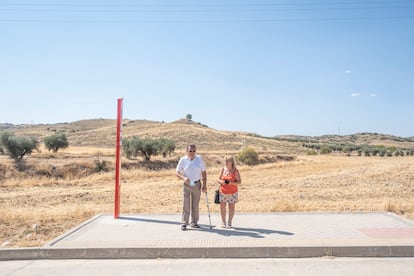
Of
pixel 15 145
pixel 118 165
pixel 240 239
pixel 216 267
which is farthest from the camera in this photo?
pixel 15 145

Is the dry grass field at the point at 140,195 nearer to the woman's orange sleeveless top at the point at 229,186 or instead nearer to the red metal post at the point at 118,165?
the woman's orange sleeveless top at the point at 229,186

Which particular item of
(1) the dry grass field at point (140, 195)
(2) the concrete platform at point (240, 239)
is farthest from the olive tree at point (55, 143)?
(2) the concrete platform at point (240, 239)

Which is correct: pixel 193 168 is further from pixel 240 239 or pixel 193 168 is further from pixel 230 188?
pixel 240 239

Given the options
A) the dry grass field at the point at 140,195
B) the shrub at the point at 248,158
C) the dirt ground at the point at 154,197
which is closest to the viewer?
the dirt ground at the point at 154,197

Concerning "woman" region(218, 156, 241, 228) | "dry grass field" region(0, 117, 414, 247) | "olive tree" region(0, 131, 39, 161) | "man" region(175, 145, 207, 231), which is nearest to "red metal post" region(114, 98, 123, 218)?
"dry grass field" region(0, 117, 414, 247)

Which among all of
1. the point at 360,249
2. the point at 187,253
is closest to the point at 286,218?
the point at 360,249

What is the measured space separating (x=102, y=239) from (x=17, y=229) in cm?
292

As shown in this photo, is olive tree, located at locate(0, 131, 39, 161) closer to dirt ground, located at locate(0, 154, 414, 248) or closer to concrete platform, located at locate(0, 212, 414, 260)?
dirt ground, located at locate(0, 154, 414, 248)

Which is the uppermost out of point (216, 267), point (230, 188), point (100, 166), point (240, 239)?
point (230, 188)

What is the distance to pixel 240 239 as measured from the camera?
Result: 6.70 meters

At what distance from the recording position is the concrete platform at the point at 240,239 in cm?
609

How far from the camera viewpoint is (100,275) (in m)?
5.30

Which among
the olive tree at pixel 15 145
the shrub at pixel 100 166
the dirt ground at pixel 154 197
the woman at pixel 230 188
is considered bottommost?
Answer: the dirt ground at pixel 154 197

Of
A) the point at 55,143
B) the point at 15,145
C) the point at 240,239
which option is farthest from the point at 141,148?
the point at 240,239
